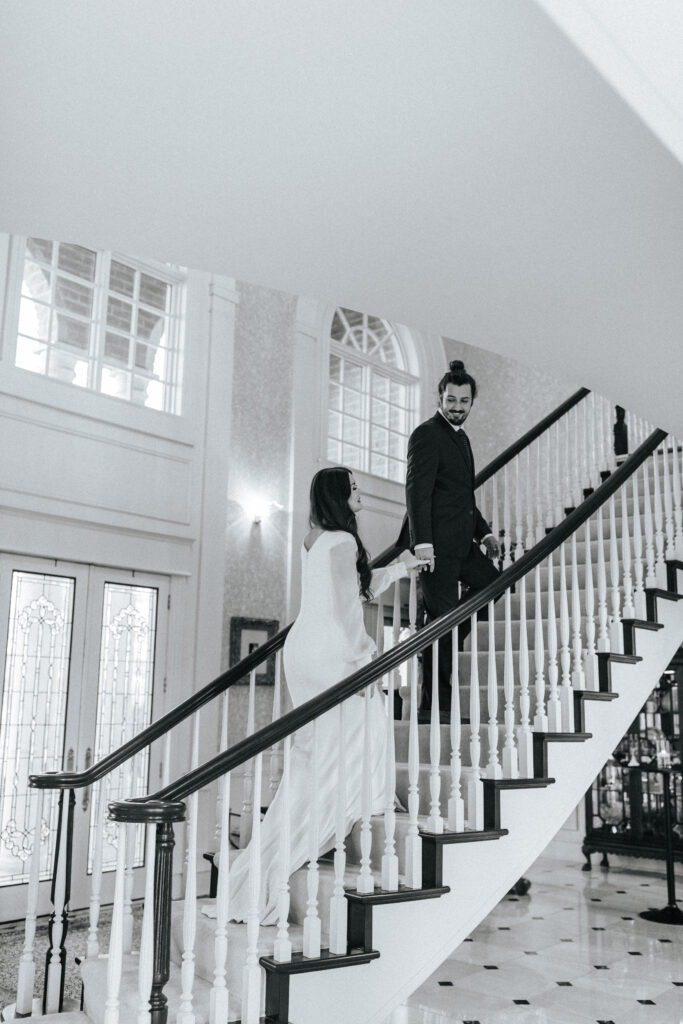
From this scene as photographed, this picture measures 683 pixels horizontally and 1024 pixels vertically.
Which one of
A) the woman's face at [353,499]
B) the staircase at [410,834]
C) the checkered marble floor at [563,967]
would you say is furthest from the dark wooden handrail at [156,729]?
the checkered marble floor at [563,967]

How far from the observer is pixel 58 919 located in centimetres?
345

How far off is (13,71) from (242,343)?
5.68 meters

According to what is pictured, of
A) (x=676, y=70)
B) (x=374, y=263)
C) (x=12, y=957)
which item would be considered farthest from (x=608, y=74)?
(x=12, y=957)

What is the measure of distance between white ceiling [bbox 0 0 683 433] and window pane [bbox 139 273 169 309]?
462 centimetres

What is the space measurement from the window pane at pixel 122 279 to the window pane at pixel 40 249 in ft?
1.86

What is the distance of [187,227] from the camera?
2.48 meters

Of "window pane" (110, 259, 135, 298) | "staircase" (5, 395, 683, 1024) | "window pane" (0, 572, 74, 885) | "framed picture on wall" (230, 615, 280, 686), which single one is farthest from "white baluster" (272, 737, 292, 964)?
"window pane" (110, 259, 135, 298)

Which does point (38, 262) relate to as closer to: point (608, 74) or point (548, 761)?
point (548, 761)

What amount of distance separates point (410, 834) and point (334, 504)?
1325 mm

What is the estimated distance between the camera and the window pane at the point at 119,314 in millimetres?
7000

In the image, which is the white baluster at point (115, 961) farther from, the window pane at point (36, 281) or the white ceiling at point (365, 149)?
the window pane at point (36, 281)

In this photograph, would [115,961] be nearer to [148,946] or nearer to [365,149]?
[148,946]

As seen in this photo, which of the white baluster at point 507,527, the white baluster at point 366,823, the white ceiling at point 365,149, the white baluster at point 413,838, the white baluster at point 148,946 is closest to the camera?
the white ceiling at point 365,149

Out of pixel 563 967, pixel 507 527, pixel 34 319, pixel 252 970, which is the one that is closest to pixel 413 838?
pixel 252 970
